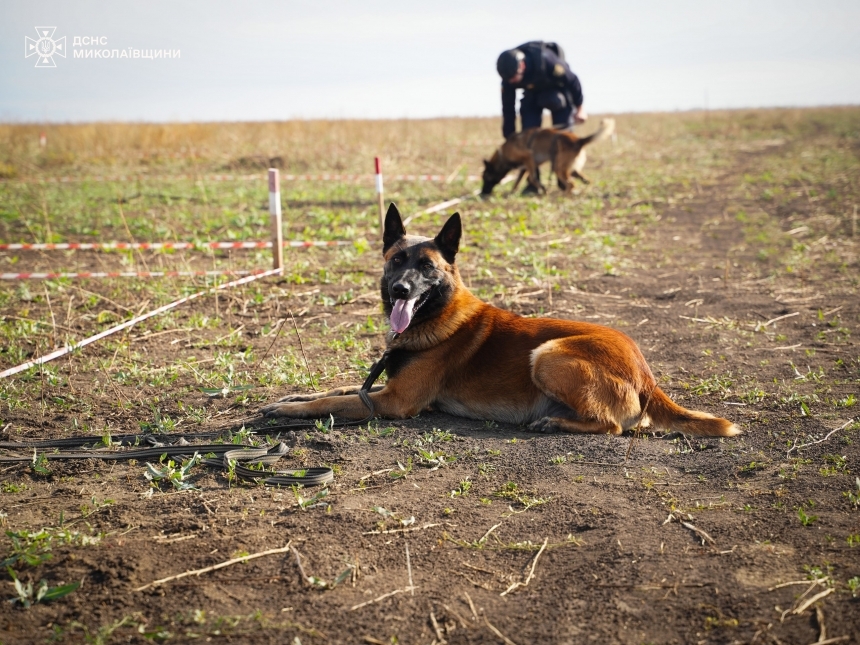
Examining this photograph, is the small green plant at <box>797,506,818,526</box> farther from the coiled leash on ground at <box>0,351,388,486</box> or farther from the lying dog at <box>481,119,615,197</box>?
the lying dog at <box>481,119,615,197</box>

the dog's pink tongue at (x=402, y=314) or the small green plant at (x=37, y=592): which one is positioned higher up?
the dog's pink tongue at (x=402, y=314)

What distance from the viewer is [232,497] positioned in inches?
140

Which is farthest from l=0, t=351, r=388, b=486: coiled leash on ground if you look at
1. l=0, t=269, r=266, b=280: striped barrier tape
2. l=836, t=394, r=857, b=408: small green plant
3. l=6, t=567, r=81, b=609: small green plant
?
l=0, t=269, r=266, b=280: striped barrier tape

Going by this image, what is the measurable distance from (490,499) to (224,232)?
8.91 m

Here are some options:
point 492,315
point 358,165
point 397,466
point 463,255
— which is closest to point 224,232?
point 463,255

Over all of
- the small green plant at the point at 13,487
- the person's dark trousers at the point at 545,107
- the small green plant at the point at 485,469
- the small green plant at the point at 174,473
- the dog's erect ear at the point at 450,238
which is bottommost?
the small green plant at the point at 485,469

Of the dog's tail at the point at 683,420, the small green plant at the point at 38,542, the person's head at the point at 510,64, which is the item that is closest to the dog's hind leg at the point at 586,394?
the dog's tail at the point at 683,420

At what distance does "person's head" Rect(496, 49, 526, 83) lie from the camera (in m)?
13.8

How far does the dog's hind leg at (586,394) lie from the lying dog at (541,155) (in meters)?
10.8

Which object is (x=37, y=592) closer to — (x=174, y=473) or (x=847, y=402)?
(x=174, y=473)

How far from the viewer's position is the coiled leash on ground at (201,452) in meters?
3.74

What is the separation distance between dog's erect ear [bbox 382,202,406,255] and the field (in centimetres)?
109

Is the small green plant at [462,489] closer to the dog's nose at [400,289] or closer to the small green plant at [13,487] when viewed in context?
the dog's nose at [400,289]

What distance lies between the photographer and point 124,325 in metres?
6.49
